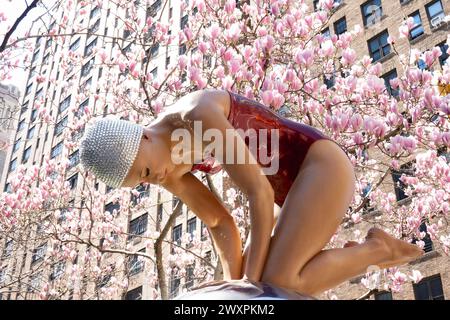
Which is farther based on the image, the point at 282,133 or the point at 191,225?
the point at 191,225

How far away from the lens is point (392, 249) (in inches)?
103

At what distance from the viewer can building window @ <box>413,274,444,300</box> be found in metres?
17.6

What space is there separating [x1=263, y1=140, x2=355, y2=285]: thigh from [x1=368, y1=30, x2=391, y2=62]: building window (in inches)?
888

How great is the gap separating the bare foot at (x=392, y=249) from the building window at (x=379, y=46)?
73.6 ft

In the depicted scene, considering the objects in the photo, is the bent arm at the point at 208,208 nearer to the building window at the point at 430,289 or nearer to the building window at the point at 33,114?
the building window at the point at 430,289

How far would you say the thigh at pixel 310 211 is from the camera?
88.3 inches

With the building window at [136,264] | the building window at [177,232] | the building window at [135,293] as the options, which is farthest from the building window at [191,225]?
the building window at [135,293]

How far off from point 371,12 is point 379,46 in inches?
85.1

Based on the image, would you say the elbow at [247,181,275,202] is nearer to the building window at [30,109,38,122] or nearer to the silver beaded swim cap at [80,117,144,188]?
the silver beaded swim cap at [80,117,144,188]

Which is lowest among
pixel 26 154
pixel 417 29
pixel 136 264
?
pixel 136 264

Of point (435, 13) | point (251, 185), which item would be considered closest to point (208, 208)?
point (251, 185)

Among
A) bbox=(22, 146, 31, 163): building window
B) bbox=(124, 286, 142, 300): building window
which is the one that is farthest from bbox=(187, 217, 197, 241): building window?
bbox=(22, 146, 31, 163): building window

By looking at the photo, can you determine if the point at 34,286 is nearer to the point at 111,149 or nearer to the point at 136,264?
the point at 136,264

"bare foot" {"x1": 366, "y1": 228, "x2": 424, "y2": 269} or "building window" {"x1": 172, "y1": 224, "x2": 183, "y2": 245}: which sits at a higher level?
"building window" {"x1": 172, "y1": 224, "x2": 183, "y2": 245}
